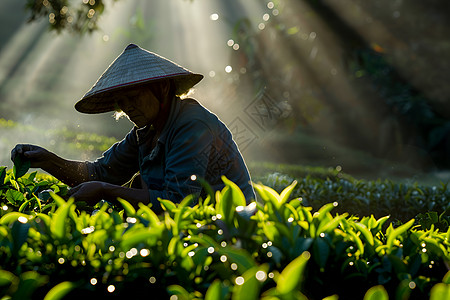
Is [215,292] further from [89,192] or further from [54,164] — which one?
[54,164]

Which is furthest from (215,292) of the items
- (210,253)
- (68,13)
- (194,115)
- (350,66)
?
(350,66)

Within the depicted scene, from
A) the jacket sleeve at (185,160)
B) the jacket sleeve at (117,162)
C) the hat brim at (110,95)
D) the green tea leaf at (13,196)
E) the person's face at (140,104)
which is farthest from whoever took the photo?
the jacket sleeve at (117,162)

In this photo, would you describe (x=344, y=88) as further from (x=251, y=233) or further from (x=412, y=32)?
(x=251, y=233)

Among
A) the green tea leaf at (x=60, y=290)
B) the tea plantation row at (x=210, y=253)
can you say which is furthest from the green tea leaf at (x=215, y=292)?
the green tea leaf at (x=60, y=290)

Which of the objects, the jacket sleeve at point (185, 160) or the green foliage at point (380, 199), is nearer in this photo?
the jacket sleeve at point (185, 160)

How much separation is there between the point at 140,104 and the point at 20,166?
2.41 feet

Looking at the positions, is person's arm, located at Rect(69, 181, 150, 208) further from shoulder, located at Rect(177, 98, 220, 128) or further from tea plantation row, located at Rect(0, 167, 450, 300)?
tea plantation row, located at Rect(0, 167, 450, 300)

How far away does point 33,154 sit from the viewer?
3.09 metres

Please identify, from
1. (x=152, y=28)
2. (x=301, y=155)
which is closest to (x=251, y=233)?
(x=301, y=155)

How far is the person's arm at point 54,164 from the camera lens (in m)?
3.08

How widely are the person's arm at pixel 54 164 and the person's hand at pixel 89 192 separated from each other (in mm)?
570

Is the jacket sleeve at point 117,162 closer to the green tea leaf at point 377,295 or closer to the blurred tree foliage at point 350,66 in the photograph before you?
the green tea leaf at point 377,295

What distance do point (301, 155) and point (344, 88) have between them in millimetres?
2735

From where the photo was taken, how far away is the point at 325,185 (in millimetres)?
6031
